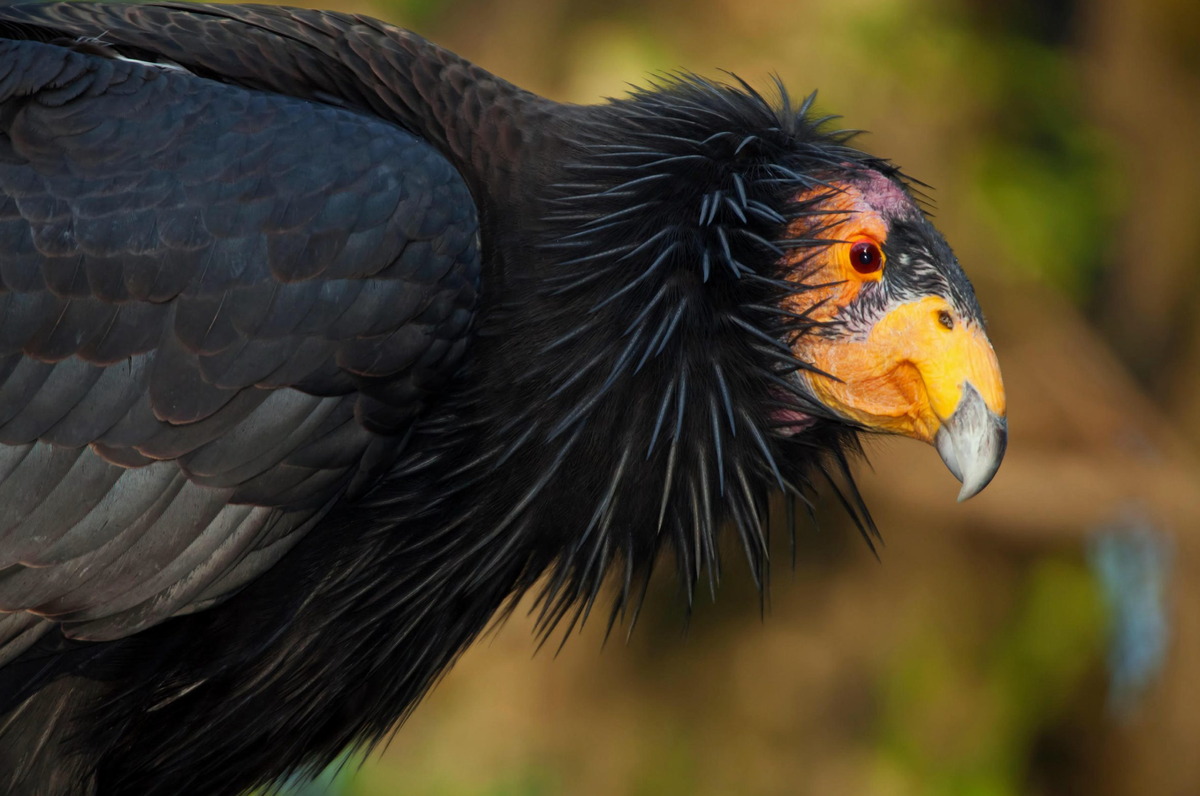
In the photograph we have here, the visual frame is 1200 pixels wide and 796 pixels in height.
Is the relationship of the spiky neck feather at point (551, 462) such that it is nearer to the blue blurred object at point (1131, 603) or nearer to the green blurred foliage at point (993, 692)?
the green blurred foliage at point (993, 692)

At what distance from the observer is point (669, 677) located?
644 centimetres

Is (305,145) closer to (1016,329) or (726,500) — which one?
(726,500)

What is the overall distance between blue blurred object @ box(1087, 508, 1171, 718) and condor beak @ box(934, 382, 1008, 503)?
3870 mm

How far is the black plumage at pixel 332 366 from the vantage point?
229 centimetres

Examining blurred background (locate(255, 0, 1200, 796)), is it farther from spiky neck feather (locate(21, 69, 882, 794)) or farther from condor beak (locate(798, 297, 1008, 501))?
condor beak (locate(798, 297, 1008, 501))

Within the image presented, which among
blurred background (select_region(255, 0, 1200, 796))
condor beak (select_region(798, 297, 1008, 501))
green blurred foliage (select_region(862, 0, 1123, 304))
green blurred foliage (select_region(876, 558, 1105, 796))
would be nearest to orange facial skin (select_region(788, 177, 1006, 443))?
condor beak (select_region(798, 297, 1008, 501))

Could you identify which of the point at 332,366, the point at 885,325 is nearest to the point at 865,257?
the point at 885,325

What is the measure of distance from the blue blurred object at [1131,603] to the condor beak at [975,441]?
3870 mm

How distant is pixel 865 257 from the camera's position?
8.75 ft

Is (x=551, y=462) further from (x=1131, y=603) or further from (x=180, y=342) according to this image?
(x=1131, y=603)

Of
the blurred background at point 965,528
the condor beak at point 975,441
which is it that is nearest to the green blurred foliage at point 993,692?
the blurred background at point 965,528

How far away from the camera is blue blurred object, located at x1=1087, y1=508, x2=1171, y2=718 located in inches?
235

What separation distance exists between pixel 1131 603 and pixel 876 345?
14.0 feet

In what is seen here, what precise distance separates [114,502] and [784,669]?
4.66m
